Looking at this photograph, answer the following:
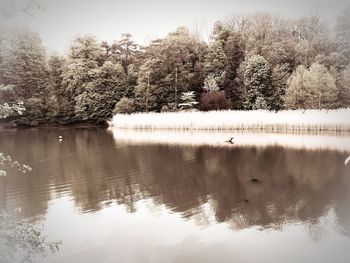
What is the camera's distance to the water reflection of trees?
10.0 feet

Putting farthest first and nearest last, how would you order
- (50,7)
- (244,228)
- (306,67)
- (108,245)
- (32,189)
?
(306,67)
(32,189)
(50,7)
(244,228)
(108,245)

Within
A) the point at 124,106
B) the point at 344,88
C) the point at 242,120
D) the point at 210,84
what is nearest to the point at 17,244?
the point at 344,88

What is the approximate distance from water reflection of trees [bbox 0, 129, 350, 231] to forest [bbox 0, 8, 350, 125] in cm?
325

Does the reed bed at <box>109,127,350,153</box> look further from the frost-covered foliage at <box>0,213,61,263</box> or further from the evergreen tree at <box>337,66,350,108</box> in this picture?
the frost-covered foliage at <box>0,213,61,263</box>

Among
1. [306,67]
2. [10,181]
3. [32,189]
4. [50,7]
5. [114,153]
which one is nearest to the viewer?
[50,7]

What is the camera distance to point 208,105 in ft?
31.8

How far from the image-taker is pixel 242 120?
8430mm

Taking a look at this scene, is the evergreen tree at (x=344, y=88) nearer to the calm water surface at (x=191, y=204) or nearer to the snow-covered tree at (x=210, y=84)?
the calm water surface at (x=191, y=204)

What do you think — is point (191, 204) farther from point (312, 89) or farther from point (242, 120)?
point (312, 89)

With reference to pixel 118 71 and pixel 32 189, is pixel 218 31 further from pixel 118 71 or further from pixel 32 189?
pixel 32 189

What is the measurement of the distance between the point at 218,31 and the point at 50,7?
7.41 m

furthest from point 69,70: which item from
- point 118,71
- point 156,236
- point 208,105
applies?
point 156,236

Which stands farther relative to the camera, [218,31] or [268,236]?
[218,31]

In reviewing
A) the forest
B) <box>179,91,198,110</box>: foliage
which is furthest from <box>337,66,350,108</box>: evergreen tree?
<box>179,91,198,110</box>: foliage
